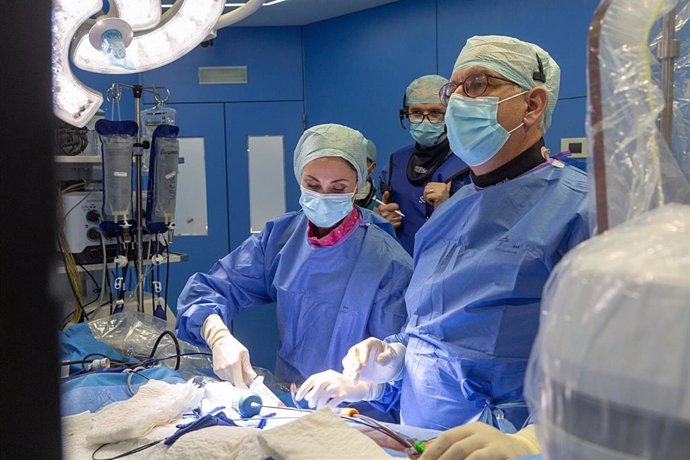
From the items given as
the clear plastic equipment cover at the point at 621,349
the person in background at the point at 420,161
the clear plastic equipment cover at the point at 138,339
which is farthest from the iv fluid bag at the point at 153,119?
the clear plastic equipment cover at the point at 621,349

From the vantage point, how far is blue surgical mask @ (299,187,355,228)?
2250 millimetres

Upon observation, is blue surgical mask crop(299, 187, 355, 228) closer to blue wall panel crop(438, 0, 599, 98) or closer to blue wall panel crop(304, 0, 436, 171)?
blue wall panel crop(438, 0, 599, 98)

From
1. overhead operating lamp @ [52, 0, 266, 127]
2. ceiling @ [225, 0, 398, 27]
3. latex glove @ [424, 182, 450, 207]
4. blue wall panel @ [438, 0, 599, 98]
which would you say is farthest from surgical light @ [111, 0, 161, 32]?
ceiling @ [225, 0, 398, 27]

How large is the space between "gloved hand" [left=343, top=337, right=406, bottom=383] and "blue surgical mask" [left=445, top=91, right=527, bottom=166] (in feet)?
1.78

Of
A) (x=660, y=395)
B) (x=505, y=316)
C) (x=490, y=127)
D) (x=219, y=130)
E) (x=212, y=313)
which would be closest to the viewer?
(x=660, y=395)

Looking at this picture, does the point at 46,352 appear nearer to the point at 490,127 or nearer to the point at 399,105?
the point at 490,127

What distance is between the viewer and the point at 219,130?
16.0 ft

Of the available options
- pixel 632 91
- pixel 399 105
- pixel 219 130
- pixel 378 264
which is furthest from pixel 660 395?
pixel 219 130

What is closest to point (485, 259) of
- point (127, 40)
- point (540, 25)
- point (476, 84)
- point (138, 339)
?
point (476, 84)

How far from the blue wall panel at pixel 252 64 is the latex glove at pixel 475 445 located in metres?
4.15

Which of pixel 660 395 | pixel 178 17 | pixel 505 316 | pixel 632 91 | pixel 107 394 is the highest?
pixel 178 17

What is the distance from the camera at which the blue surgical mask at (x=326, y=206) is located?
2.25 meters

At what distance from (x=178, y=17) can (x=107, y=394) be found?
0.99 meters

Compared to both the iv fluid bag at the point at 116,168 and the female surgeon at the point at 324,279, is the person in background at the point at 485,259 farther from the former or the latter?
the iv fluid bag at the point at 116,168
